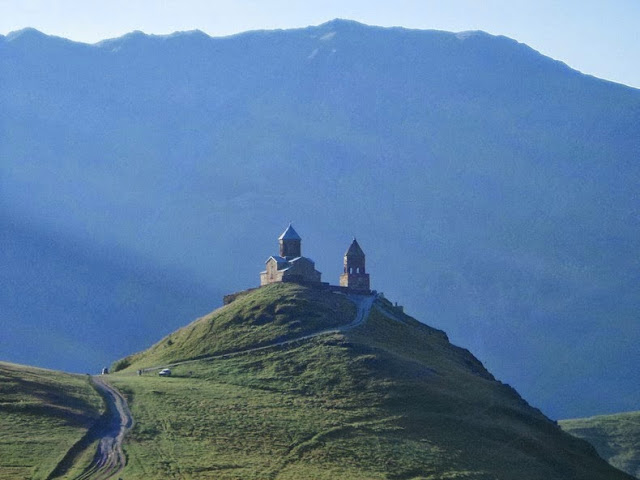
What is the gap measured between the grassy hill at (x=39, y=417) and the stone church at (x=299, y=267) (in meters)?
39.2

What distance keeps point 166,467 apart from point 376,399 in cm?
2518

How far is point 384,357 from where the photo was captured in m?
88.9

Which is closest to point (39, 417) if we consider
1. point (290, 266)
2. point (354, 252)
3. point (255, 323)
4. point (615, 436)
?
point (255, 323)

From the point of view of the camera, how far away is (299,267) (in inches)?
4719

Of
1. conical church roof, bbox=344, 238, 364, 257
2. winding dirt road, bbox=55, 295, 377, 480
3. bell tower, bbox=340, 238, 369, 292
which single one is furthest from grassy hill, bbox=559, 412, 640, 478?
winding dirt road, bbox=55, 295, 377, 480

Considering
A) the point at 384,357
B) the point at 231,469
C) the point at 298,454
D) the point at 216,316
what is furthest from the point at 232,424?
the point at 216,316

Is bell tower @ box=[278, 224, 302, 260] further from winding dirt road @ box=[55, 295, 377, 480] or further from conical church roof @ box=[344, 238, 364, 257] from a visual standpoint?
winding dirt road @ box=[55, 295, 377, 480]

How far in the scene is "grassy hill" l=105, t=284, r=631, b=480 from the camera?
216 ft

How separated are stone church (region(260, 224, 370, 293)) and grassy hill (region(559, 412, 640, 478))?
37396 mm

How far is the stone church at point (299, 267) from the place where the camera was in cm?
11856

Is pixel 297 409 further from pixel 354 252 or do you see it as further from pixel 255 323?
pixel 354 252

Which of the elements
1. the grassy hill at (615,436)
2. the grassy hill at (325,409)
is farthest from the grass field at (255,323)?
the grassy hill at (615,436)

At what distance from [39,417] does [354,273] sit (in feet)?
207

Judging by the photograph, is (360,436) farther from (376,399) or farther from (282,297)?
(282,297)
